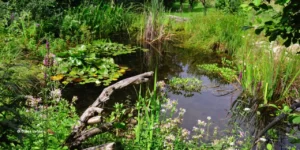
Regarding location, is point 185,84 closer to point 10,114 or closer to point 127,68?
point 127,68

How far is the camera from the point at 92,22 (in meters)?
9.15

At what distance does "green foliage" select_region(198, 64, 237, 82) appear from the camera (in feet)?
21.5

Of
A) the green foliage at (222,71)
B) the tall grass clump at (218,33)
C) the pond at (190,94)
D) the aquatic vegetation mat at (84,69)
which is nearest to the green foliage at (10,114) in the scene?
the pond at (190,94)

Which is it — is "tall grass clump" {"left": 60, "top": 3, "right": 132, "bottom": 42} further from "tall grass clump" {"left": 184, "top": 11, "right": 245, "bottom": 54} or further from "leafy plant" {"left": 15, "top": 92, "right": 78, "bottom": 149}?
"leafy plant" {"left": 15, "top": 92, "right": 78, "bottom": 149}

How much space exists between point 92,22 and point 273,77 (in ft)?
18.0

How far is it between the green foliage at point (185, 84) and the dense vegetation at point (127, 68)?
0.02 m

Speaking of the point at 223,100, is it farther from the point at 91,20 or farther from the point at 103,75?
the point at 91,20

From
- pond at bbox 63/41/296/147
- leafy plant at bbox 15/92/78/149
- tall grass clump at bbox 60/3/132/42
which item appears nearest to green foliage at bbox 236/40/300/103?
pond at bbox 63/41/296/147

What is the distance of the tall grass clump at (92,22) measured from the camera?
8.11m

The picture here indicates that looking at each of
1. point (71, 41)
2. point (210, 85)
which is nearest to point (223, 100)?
point (210, 85)

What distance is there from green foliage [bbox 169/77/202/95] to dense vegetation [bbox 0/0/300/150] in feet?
0.06

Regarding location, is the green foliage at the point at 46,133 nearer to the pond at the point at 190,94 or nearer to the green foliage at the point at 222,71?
the pond at the point at 190,94

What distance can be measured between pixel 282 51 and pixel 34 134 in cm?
436

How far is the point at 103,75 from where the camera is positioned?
618 centimetres
